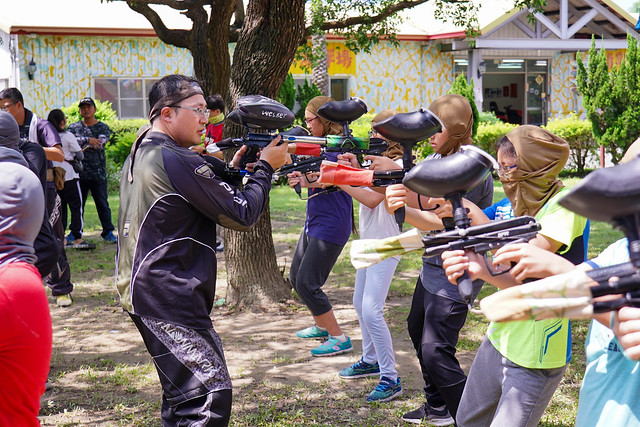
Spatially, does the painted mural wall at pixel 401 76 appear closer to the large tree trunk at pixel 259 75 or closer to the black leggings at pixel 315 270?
the large tree trunk at pixel 259 75

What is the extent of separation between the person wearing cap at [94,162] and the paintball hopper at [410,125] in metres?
8.75

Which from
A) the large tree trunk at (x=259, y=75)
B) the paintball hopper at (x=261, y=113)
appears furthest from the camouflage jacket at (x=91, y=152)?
the paintball hopper at (x=261, y=113)

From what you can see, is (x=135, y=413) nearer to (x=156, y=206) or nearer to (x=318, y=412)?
(x=318, y=412)

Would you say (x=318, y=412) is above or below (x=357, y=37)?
below

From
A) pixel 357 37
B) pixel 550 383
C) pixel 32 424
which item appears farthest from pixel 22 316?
pixel 357 37

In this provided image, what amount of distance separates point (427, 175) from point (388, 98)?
20.2 meters

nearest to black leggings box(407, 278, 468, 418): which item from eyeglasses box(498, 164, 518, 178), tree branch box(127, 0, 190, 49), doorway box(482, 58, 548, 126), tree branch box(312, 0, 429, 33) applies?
eyeglasses box(498, 164, 518, 178)

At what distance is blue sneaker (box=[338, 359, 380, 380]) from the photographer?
5.34 meters

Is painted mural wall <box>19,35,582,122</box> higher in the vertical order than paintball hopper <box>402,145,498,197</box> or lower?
higher

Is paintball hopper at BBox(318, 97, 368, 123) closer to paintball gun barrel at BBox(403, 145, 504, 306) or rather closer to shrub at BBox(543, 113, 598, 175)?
paintball gun barrel at BBox(403, 145, 504, 306)

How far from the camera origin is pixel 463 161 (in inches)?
81.1

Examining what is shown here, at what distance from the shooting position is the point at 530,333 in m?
2.96

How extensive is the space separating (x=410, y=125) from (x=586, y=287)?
1.42 m

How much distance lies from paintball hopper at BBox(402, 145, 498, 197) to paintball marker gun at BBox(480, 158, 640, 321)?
18.6 inches
